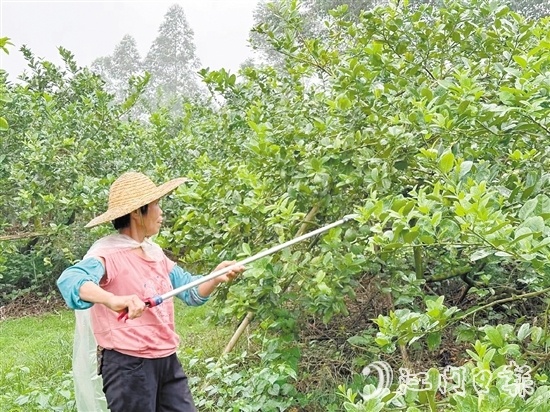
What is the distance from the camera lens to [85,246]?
6438mm

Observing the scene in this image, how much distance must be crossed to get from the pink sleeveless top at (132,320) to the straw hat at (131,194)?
0.56 feet

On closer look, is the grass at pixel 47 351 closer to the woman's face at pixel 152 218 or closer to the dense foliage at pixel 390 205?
the dense foliage at pixel 390 205

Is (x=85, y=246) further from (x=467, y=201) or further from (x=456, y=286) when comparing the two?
(x=467, y=201)

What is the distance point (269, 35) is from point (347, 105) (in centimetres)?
105

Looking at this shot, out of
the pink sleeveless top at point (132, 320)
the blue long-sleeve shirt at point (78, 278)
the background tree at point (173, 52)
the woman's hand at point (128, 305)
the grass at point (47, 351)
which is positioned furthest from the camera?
the background tree at point (173, 52)

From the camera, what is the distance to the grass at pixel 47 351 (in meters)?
3.13

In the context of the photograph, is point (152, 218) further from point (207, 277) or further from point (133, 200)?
point (207, 277)

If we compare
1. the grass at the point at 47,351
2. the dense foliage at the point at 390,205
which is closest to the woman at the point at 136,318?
the dense foliage at the point at 390,205

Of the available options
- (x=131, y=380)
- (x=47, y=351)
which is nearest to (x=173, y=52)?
(x=47, y=351)

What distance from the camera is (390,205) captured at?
2287 millimetres

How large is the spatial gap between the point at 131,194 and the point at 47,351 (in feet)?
9.79

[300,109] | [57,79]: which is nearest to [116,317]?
[300,109]

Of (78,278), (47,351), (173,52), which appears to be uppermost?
(173,52)

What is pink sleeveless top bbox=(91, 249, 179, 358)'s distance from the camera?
2.42 meters
